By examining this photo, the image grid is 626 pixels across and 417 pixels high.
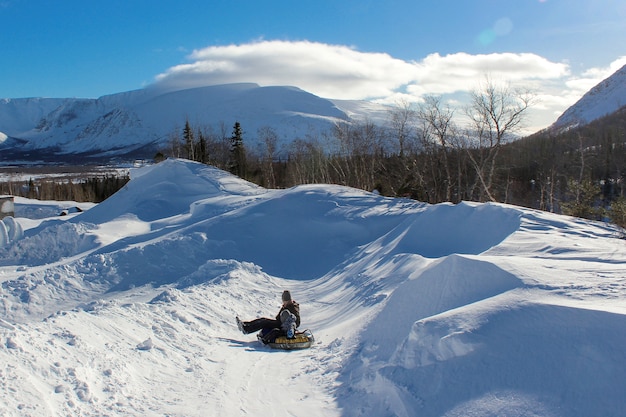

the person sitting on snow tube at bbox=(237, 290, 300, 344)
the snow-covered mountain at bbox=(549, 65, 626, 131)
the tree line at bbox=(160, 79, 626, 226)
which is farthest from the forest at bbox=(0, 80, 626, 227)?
the snow-covered mountain at bbox=(549, 65, 626, 131)

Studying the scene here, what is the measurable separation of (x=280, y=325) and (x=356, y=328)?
4.22ft

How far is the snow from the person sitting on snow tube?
242 millimetres

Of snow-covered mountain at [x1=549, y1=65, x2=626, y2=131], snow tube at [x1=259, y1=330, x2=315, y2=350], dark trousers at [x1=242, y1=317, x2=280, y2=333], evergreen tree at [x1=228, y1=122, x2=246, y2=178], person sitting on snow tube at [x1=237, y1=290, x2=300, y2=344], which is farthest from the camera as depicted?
snow-covered mountain at [x1=549, y1=65, x2=626, y2=131]

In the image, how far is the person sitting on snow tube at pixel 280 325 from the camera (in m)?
7.79

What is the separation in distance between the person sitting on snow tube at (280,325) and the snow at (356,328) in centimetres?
24

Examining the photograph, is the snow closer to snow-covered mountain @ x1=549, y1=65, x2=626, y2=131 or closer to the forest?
the forest

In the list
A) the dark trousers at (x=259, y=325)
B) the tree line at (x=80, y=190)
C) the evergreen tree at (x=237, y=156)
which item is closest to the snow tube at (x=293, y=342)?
the dark trousers at (x=259, y=325)

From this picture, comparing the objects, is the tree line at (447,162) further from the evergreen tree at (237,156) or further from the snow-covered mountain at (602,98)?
the snow-covered mountain at (602,98)

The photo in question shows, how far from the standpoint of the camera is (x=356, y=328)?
25.6 ft

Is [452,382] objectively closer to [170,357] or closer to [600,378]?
[600,378]

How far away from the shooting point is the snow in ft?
14.0

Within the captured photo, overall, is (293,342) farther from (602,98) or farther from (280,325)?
(602,98)

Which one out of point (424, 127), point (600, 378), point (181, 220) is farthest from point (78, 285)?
point (424, 127)

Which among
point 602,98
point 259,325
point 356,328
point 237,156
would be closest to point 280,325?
point 259,325
